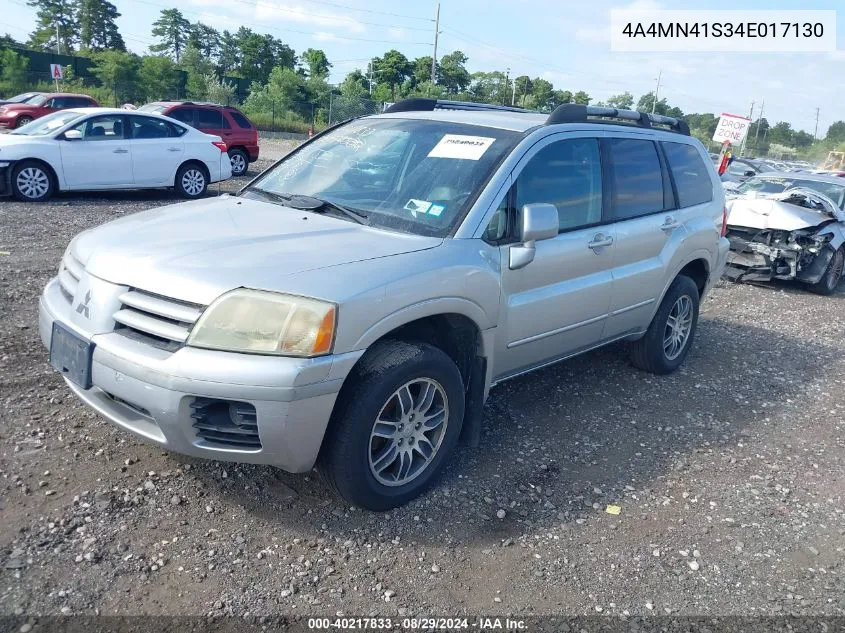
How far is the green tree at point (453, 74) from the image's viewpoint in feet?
221

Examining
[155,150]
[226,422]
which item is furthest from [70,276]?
[155,150]

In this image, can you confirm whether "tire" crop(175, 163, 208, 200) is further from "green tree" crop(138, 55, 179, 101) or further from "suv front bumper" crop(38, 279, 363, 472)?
"green tree" crop(138, 55, 179, 101)

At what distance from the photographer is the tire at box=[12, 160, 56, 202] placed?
35.1 feet

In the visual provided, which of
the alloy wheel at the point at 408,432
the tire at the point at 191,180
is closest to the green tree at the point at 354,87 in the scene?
the tire at the point at 191,180

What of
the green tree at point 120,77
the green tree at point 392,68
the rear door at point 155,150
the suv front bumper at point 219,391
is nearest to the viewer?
the suv front bumper at point 219,391

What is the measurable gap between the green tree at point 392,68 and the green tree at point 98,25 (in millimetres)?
30906

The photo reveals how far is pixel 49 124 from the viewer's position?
11375 millimetres

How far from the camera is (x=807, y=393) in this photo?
5.61m

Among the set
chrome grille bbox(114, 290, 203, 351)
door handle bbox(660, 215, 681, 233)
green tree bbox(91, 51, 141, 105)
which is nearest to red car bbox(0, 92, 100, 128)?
green tree bbox(91, 51, 141, 105)

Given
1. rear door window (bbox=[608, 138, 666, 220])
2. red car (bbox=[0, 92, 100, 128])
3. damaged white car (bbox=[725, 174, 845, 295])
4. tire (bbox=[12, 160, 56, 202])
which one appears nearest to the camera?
rear door window (bbox=[608, 138, 666, 220])

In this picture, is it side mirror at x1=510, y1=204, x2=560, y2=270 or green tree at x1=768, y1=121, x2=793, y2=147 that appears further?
green tree at x1=768, y1=121, x2=793, y2=147

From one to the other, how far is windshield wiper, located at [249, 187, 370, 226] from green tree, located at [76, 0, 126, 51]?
84.0m

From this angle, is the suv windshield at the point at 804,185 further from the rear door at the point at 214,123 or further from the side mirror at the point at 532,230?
the rear door at the point at 214,123

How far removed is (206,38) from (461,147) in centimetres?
9071
